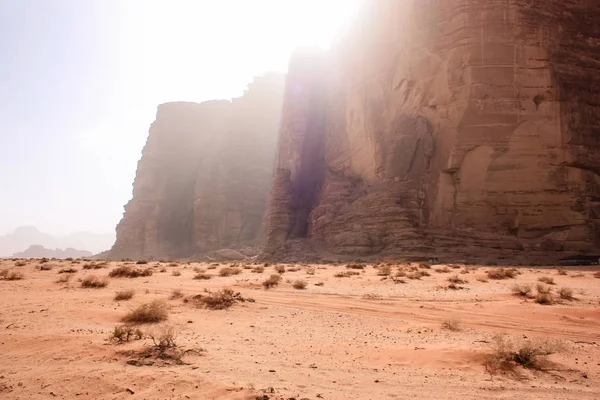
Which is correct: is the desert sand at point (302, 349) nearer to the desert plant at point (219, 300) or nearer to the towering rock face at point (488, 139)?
the desert plant at point (219, 300)

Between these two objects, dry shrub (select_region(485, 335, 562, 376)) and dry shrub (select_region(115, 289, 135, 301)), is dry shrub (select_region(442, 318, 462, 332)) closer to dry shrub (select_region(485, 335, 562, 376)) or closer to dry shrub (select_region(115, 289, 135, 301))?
dry shrub (select_region(485, 335, 562, 376))

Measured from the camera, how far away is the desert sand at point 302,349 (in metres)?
3.92

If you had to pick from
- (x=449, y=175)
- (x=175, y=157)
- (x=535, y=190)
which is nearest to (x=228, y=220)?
(x=175, y=157)

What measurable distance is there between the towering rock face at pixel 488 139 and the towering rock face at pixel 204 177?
1354 inches

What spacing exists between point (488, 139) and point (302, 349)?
2597cm

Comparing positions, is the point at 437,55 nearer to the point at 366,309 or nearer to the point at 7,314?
the point at 366,309

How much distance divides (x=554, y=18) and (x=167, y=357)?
3384cm

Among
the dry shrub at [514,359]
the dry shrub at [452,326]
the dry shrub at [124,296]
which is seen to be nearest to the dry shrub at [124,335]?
the dry shrub at [124,296]

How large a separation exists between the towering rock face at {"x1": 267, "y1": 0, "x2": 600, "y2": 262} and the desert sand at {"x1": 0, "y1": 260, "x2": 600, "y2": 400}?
1846cm

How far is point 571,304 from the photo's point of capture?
8.73m

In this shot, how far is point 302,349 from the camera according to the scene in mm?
5395

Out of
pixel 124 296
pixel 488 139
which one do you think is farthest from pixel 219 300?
pixel 488 139

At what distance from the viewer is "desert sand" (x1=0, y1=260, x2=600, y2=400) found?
392 centimetres

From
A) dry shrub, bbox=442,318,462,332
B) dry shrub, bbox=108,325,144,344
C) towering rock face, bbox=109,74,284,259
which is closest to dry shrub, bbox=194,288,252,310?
dry shrub, bbox=108,325,144,344
